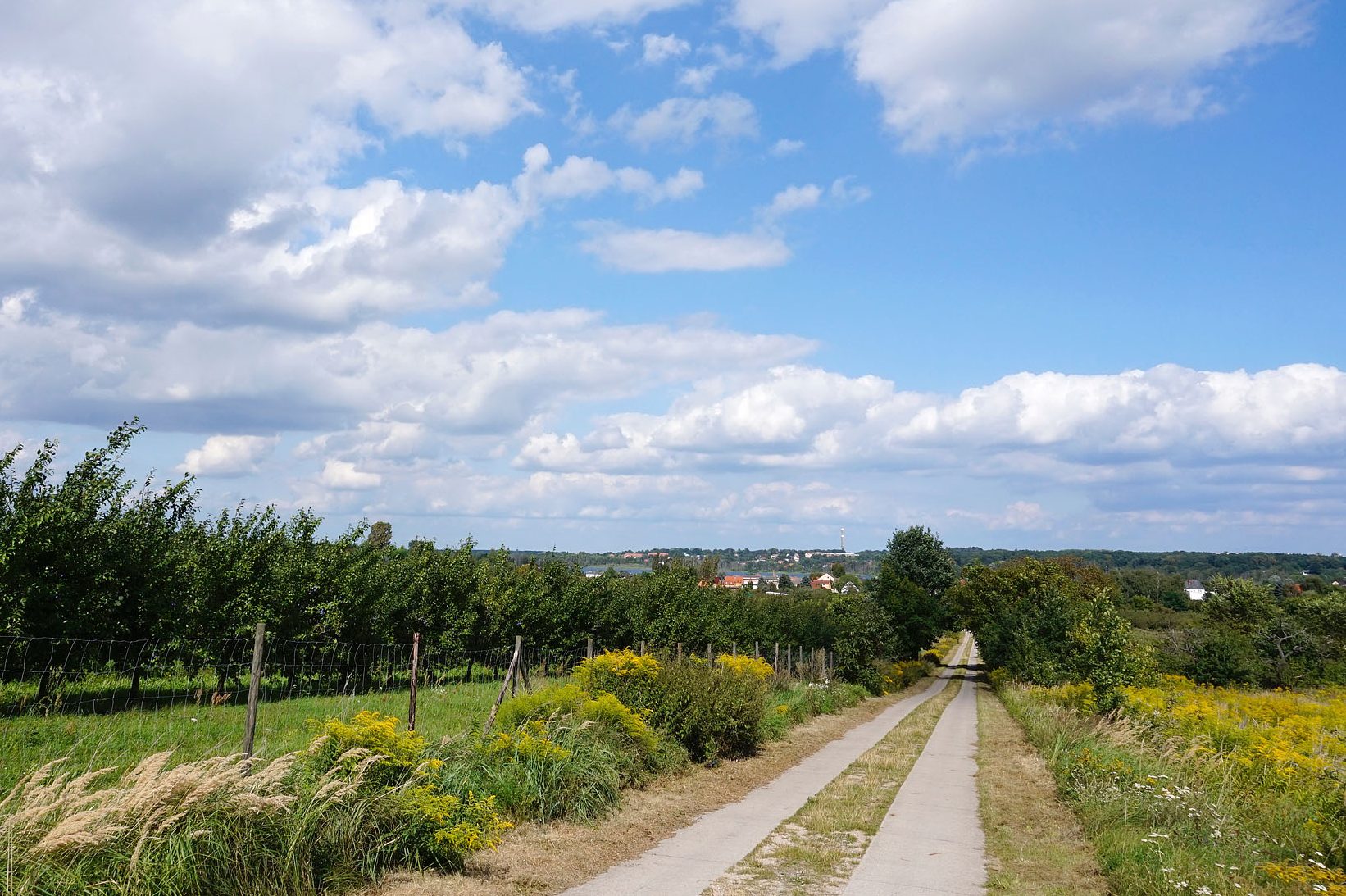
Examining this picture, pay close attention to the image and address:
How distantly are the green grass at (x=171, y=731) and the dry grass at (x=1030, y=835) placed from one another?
586cm

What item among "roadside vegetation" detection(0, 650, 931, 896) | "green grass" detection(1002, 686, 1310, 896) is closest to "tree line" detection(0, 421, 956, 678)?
"roadside vegetation" detection(0, 650, 931, 896)

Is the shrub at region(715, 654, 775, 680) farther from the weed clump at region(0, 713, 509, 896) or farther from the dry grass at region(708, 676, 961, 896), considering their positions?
the weed clump at region(0, 713, 509, 896)

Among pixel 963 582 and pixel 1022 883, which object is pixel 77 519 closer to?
pixel 1022 883

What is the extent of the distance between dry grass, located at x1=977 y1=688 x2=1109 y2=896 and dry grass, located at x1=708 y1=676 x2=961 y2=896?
4.14 feet

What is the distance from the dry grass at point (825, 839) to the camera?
7258mm

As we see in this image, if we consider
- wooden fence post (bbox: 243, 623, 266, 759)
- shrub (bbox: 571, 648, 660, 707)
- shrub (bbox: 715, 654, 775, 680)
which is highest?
wooden fence post (bbox: 243, 623, 266, 759)

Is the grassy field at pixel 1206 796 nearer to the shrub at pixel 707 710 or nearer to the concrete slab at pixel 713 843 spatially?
the concrete slab at pixel 713 843

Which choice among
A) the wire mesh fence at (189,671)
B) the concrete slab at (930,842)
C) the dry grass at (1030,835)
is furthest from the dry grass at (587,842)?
the dry grass at (1030,835)

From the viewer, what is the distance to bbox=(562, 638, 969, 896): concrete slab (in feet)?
23.2

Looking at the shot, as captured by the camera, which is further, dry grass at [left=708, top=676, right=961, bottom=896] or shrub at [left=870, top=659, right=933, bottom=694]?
shrub at [left=870, top=659, right=933, bottom=694]

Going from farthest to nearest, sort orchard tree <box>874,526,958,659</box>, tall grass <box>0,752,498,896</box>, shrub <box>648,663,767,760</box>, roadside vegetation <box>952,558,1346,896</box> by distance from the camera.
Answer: orchard tree <box>874,526,958,659</box>, shrub <box>648,663,767,760</box>, roadside vegetation <box>952,558,1346,896</box>, tall grass <box>0,752,498,896</box>

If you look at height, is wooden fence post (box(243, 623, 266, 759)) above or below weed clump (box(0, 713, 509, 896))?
above

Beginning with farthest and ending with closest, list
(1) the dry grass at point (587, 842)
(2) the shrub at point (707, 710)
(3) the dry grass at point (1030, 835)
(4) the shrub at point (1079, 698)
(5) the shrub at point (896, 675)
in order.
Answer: (5) the shrub at point (896, 675) < (4) the shrub at point (1079, 698) < (2) the shrub at point (707, 710) < (3) the dry grass at point (1030, 835) < (1) the dry grass at point (587, 842)

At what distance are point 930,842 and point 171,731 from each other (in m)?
9.36
